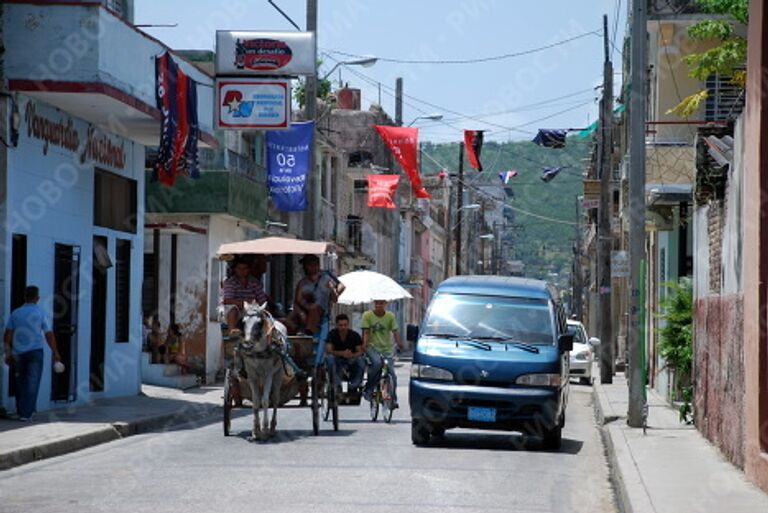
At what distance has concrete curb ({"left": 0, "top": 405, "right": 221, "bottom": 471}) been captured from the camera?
16.8m

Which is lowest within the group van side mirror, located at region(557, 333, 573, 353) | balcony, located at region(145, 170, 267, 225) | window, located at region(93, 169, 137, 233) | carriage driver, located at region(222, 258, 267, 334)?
van side mirror, located at region(557, 333, 573, 353)

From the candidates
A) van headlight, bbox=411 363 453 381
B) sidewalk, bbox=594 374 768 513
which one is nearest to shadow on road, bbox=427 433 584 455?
sidewalk, bbox=594 374 768 513

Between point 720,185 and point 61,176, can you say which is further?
point 61,176

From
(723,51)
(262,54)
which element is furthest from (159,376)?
(723,51)

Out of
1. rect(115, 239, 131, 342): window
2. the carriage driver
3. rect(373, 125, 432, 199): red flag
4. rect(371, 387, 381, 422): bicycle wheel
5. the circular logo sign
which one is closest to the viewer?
the carriage driver

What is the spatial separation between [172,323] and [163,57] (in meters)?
11.4

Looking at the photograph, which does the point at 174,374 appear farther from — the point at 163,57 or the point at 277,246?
the point at 277,246

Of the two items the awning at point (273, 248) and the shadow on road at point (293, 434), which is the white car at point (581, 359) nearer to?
the shadow on road at point (293, 434)

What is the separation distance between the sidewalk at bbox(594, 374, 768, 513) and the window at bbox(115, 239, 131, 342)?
1081 centimetres

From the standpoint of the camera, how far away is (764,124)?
13.8m

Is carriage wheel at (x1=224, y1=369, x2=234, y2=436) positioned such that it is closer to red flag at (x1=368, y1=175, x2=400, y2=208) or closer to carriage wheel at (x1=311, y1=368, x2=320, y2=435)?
carriage wheel at (x1=311, y1=368, x2=320, y2=435)

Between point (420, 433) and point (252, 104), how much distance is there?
47.2ft

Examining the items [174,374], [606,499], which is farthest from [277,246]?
[174,374]

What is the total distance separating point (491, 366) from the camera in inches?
762
